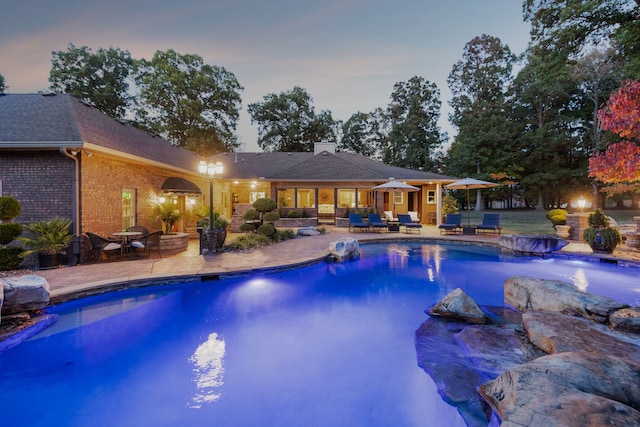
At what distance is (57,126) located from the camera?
308 inches

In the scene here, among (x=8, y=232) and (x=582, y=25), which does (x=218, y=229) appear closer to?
(x=8, y=232)

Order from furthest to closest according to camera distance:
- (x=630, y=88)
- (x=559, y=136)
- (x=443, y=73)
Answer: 1. (x=443, y=73)
2. (x=559, y=136)
3. (x=630, y=88)

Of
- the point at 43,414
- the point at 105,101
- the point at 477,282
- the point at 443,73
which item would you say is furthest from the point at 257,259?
the point at 443,73

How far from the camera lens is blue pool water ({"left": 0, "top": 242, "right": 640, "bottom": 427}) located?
3.08m

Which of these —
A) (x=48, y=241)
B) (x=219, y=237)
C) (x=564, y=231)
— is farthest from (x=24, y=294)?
(x=564, y=231)

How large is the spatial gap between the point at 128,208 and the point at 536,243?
47.7 feet

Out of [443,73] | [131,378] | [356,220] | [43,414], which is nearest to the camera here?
[43,414]

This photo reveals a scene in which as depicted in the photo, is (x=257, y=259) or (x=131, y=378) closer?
(x=131, y=378)

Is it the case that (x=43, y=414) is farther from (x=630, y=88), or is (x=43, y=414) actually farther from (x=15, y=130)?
(x=630, y=88)

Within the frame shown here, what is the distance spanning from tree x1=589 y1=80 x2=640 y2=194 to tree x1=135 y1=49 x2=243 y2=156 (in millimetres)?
29218

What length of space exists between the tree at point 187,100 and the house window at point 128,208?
19912 millimetres

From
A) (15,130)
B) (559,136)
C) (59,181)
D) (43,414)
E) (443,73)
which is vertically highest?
(443,73)

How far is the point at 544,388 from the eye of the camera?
7.30ft

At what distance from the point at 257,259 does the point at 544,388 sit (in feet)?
23.4
